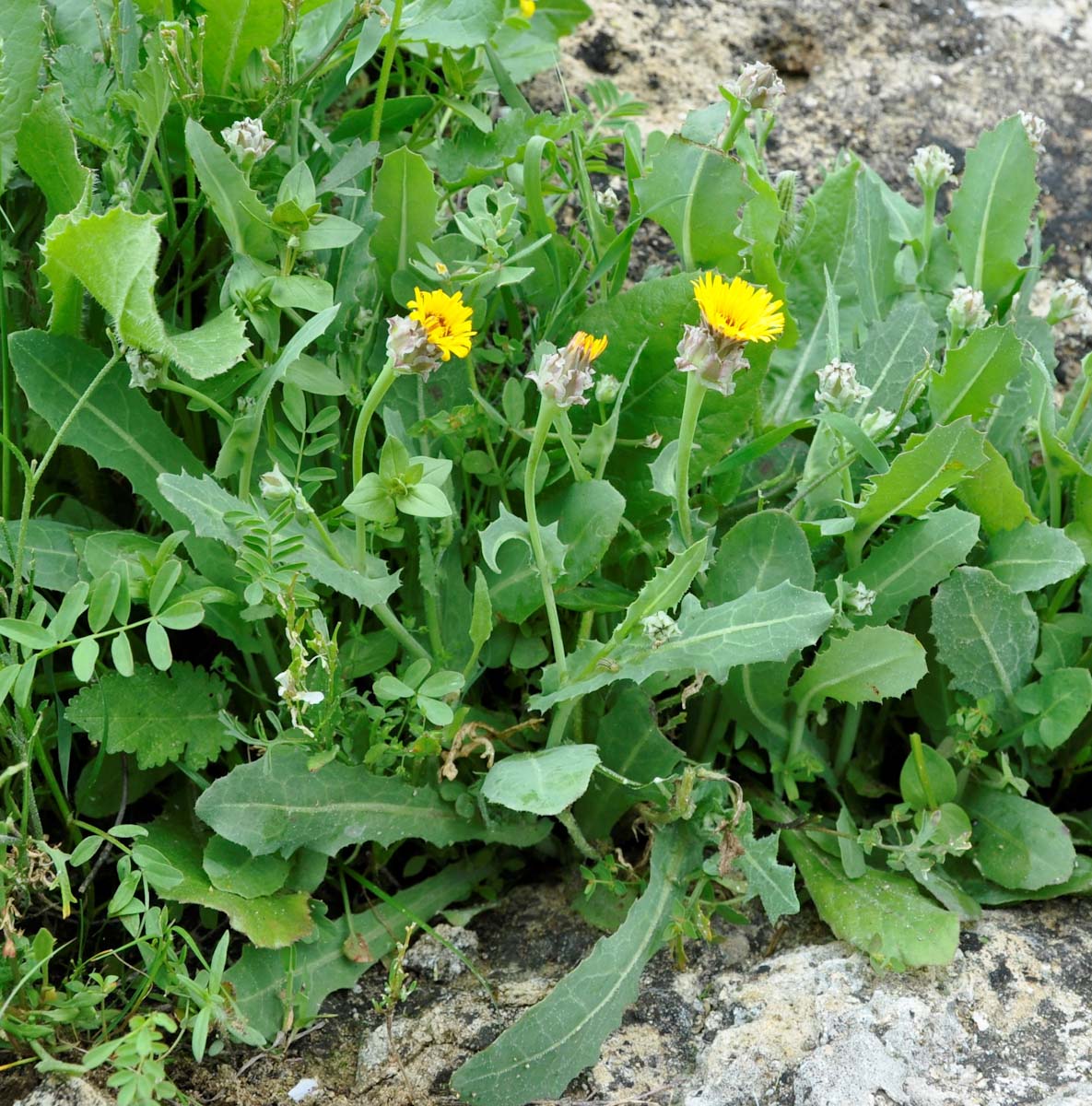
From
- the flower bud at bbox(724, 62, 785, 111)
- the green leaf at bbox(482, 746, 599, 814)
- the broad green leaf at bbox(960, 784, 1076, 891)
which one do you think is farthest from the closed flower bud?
the green leaf at bbox(482, 746, 599, 814)

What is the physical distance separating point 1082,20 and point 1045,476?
1604mm

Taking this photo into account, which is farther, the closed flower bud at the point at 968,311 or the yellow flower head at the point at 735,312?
the closed flower bud at the point at 968,311

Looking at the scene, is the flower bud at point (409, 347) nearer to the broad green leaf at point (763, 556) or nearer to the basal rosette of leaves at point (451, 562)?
the basal rosette of leaves at point (451, 562)

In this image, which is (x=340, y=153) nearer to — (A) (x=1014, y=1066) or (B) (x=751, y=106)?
(B) (x=751, y=106)

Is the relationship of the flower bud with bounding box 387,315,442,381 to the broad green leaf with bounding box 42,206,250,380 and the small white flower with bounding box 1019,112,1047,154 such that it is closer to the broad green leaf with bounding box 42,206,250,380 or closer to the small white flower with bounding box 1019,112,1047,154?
the broad green leaf with bounding box 42,206,250,380

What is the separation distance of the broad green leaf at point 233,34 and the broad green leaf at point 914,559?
1.33 metres

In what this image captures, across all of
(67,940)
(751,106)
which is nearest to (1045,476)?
(751,106)

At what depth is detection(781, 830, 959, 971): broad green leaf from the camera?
1.65 metres

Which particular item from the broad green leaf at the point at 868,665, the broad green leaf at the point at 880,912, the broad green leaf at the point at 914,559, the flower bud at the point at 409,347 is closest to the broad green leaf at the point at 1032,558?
the broad green leaf at the point at 914,559

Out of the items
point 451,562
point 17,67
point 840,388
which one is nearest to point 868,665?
point 840,388

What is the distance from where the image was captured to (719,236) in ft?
6.76

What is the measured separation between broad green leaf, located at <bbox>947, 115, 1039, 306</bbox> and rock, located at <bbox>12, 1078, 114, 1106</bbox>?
6.75 ft

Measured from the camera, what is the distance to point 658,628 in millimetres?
1610

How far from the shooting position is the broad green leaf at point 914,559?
6.02 ft
